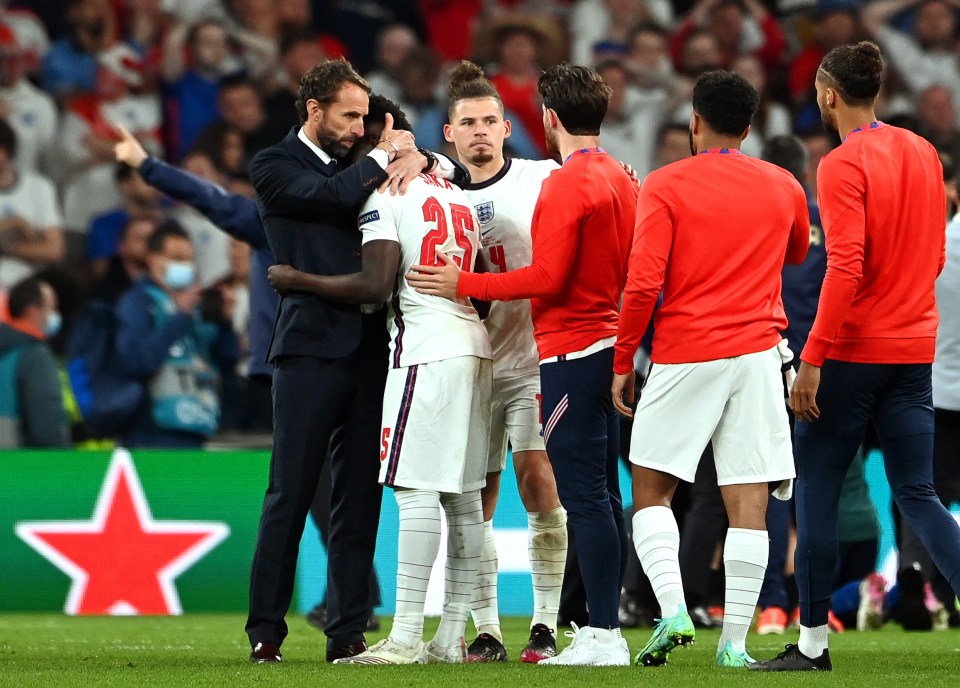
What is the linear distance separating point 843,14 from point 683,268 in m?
8.98

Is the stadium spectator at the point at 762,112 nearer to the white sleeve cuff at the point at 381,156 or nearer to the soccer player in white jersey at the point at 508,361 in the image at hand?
the soccer player in white jersey at the point at 508,361

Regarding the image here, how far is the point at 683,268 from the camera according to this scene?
4.70 meters

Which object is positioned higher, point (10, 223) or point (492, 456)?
point (10, 223)

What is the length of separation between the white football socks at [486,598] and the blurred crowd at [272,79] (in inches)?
202

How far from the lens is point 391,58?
12.4 m

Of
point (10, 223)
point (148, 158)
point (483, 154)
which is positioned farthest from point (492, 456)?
point (10, 223)

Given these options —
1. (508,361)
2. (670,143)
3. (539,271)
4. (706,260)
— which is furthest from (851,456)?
(670,143)

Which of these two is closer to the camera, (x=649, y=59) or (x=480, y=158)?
(x=480, y=158)

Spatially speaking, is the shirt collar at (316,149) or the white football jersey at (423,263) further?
the shirt collar at (316,149)

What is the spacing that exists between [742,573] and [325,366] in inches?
61.8

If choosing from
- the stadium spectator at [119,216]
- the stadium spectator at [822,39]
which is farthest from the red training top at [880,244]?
the stadium spectator at [822,39]

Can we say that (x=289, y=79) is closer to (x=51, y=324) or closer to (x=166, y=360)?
(x=51, y=324)

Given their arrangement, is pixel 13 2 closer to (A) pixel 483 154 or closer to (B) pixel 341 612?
(A) pixel 483 154

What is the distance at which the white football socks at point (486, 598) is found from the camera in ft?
17.6
